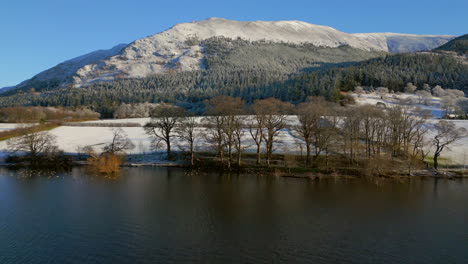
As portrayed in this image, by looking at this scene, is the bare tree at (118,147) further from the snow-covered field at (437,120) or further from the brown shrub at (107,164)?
the snow-covered field at (437,120)

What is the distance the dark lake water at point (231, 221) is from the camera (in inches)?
857

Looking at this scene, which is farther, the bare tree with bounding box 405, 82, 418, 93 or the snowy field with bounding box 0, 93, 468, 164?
the bare tree with bounding box 405, 82, 418, 93

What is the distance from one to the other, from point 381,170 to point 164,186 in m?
29.2

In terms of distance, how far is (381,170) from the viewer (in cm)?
4459

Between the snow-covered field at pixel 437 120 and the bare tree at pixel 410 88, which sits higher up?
the bare tree at pixel 410 88

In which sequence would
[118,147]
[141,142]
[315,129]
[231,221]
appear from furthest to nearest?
[141,142] → [118,147] → [315,129] → [231,221]

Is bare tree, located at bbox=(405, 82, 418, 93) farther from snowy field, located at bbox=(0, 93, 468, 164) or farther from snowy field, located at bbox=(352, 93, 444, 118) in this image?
snowy field, located at bbox=(0, 93, 468, 164)

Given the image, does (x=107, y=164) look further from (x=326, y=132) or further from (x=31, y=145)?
(x=326, y=132)

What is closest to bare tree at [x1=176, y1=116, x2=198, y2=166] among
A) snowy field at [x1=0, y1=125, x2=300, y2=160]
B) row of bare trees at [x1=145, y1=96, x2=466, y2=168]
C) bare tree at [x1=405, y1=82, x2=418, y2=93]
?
row of bare trees at [x1=145, y1=96, x2=466, y2=168]

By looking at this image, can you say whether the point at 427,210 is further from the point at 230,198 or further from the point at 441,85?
the point at 441,85

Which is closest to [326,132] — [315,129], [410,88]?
[315,129]

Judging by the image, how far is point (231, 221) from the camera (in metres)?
27.7

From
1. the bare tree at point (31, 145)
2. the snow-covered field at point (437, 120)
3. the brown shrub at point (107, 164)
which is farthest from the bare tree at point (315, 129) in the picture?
the bare tree at point (31, 145)

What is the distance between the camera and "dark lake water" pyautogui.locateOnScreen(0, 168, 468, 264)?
21766mm
